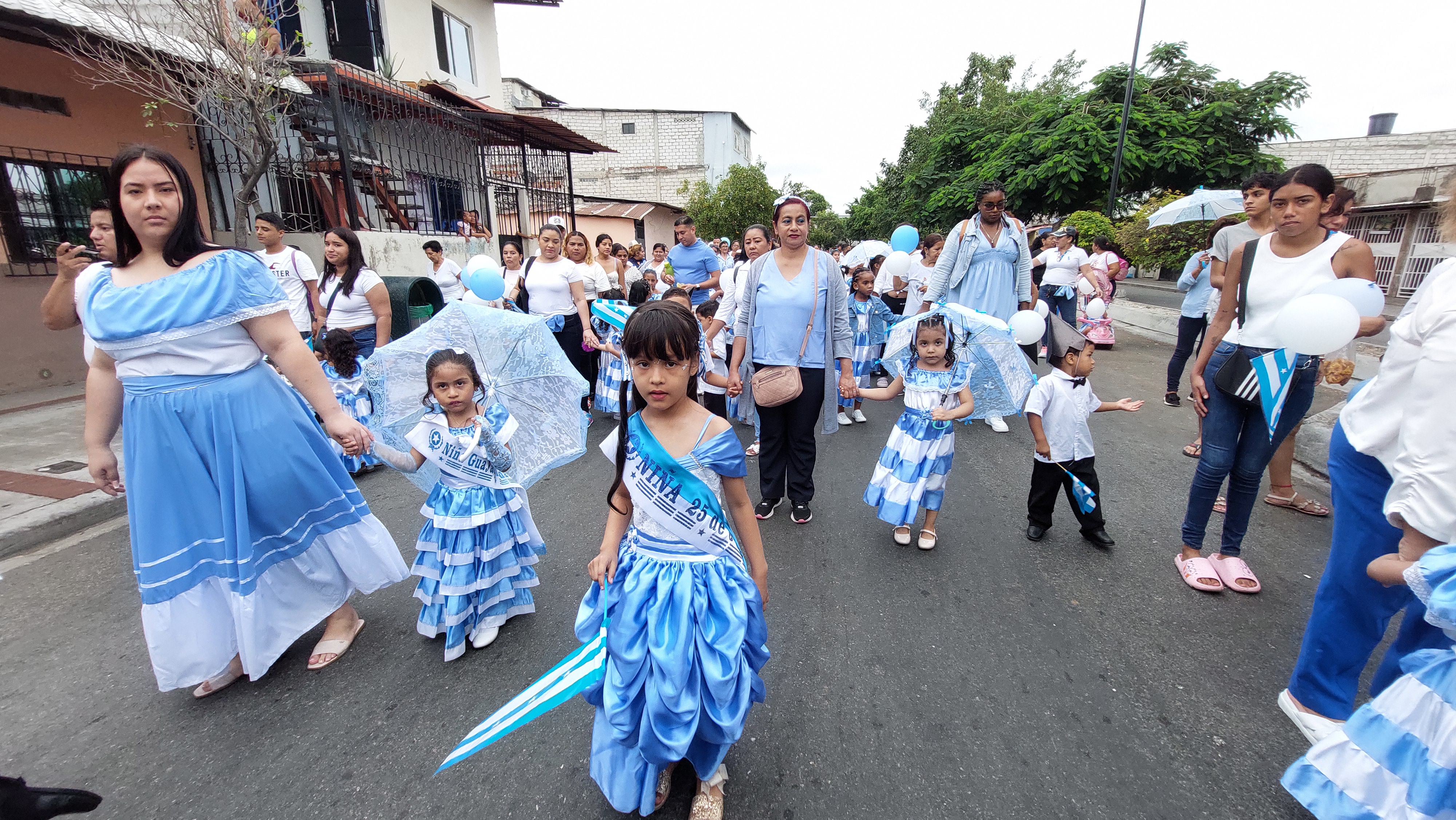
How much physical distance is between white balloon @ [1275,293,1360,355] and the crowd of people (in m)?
0.52

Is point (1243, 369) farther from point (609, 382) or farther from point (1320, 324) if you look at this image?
point (609, 382)

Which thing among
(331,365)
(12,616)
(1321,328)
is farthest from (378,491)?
(1321,328)

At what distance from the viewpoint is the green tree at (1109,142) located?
1606 centimetres

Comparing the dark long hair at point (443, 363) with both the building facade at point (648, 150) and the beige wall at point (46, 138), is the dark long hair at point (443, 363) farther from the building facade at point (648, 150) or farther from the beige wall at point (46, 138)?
the building facade at point (648, 150)

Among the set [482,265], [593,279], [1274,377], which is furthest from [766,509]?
[593,279]

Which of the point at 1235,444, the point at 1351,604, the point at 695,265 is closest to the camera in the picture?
the point at 1351,604

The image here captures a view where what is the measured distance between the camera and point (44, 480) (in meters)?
4.62

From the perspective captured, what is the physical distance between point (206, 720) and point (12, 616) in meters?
1.72

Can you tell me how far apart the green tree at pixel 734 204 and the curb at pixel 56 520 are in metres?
26.7

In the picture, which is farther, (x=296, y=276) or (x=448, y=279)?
(x=448, y=279)

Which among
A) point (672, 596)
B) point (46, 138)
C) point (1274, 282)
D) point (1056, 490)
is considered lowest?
point (1056, 490)

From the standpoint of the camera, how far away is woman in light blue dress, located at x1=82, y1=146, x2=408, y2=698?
2152 mm

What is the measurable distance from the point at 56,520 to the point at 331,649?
2.90 meters

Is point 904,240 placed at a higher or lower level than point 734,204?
lower
